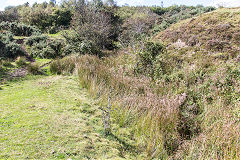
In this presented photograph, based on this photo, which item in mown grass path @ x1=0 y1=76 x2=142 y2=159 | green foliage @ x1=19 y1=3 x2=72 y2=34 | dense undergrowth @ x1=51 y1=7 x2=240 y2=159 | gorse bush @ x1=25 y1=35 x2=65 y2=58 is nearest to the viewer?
mown grass path @ x1=0 y1=76 x2=142 y2=159

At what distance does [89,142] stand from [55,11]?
26.6 m

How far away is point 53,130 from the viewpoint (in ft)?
9.50

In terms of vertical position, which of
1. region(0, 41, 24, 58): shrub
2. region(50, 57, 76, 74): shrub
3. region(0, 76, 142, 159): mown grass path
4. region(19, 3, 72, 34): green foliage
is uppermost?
region(19, 3, 72, 34): green foliage

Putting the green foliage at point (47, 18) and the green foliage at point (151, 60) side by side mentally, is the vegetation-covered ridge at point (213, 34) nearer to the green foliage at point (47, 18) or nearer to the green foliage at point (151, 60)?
the green foliage at point (151, 60)

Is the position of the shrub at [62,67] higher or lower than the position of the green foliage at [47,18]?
lower

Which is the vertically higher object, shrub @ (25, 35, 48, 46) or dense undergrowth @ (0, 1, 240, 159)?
shrub @ (25, 35, 48, 46)

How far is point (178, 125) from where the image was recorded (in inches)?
144

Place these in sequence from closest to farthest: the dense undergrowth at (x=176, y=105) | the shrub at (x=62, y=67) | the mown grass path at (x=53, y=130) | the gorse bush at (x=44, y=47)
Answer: the mown grass path at (x=53, y=130), the dense undergrowth at (x=176, y=105), the shrub at (x=62, y=67), the gorse bush at (x=44, y=47)

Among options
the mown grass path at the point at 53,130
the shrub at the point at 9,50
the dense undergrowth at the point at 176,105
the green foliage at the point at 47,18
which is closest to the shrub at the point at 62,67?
the dense undergrowth at the point at 176,105

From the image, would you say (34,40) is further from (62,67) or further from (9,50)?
(62,67)

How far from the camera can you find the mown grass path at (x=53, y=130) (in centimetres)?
239

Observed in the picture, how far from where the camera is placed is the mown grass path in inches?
94.3

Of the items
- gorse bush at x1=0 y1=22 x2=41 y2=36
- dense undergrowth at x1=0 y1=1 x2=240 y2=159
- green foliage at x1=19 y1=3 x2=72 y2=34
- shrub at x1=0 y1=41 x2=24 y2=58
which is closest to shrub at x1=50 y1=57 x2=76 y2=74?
dense undergrowth at x1=0 y1=1 x2=240 y2=159

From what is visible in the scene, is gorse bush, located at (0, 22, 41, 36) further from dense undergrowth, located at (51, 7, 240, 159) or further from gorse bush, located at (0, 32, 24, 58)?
dense undergrowth, located at (51, 7, 240, 159)
